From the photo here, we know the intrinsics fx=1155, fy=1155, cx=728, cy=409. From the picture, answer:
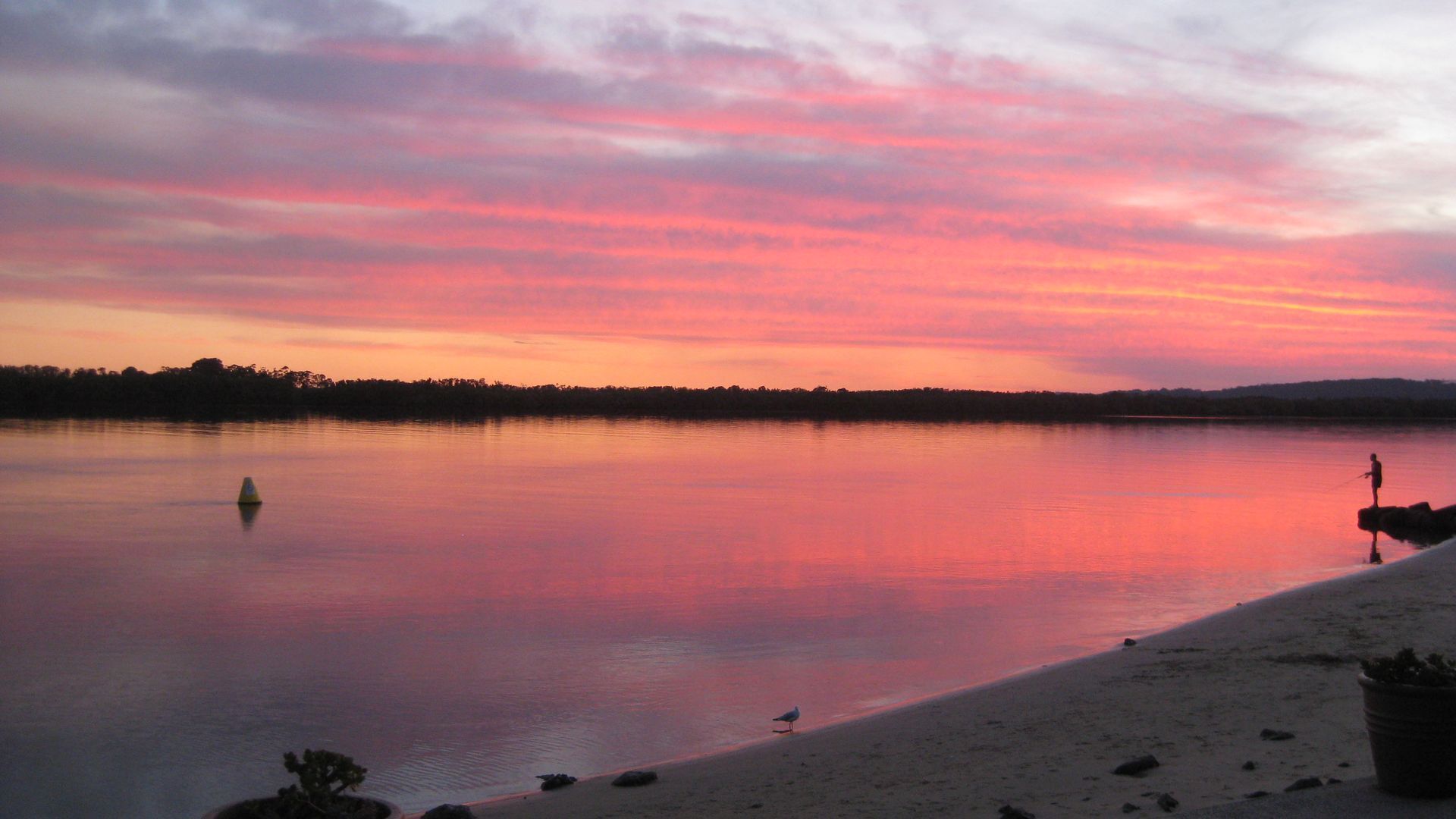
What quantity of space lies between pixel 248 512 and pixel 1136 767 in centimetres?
1721

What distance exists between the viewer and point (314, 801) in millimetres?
4367

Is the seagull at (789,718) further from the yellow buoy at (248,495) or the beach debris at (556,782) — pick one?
the yellow buoy at (248,495)

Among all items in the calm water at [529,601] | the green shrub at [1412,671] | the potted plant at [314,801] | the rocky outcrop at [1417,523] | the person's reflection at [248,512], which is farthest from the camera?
the rocky outcrop at [1417,523]

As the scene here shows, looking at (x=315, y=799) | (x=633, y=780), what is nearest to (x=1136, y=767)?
(x=633, y=780)

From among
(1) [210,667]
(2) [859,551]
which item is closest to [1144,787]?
(1) [210,667]

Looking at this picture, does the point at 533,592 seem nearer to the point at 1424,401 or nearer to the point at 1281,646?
the point at 1281,646

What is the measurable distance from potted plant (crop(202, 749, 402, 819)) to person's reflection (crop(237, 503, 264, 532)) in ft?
45.6

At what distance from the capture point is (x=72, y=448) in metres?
35.5

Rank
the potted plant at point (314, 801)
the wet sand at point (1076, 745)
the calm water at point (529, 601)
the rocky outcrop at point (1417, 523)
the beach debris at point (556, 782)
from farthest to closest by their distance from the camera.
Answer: the rocky outcrop at point (1417, 523) → the calm water at point (529, 601) → the beach debris at point (556, 782) → the wet sand at point (1076, 745) → the potted plant at point (314, 801)

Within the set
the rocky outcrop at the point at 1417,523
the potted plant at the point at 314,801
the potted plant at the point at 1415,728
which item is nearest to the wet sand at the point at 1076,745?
the potted plant at the point at 1415,728

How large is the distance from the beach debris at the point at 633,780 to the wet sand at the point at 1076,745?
0.25ft

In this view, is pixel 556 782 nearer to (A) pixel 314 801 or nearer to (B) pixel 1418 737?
(A) pixel 314 801

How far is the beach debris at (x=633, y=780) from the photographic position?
222 inches

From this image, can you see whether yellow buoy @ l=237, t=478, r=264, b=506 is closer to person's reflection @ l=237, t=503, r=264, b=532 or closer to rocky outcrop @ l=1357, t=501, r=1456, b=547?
person's reflection @ l=237, t=503, r=264, b=532
